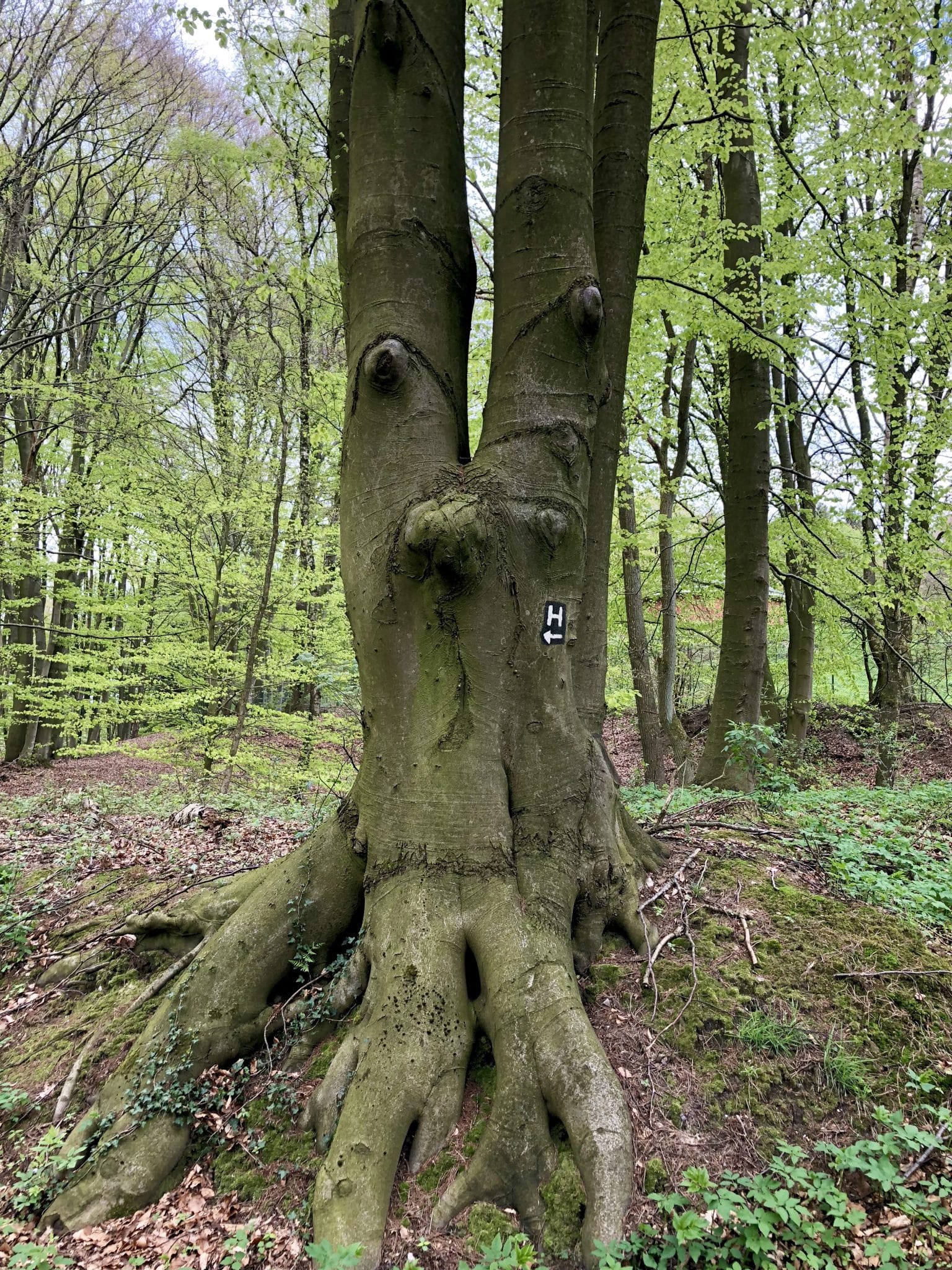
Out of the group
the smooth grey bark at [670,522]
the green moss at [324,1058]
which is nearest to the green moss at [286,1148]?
the green moss at [324,1058]

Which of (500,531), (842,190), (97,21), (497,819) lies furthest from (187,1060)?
(97,21)

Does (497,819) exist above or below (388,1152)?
above

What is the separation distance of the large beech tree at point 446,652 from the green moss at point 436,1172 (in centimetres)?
12

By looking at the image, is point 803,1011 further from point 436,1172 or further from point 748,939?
point 436,1172

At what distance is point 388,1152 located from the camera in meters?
2.14

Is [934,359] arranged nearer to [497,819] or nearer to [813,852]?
[813,852]

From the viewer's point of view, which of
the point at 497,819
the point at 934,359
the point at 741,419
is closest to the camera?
the point at 497,819

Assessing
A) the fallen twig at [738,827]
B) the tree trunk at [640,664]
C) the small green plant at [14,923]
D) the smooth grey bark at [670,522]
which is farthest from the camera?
the tree trunk at [640,664]

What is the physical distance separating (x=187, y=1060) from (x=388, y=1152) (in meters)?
1.09

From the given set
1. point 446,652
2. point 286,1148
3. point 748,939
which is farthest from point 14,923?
point 748,939

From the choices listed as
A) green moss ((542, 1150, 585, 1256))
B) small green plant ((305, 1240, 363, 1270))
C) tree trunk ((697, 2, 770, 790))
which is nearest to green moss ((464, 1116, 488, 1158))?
green moss ((542, 1150, 585, 1256))

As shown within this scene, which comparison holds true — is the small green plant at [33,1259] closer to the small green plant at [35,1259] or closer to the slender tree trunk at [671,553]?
the small green plant at [35,1259]

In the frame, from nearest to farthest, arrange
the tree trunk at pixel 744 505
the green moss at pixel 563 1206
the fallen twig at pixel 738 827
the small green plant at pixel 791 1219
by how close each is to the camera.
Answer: the small green plant at pixel 791 1219
the green moss at pixel 563 1206
the fallen twig at pixel 738 827
the tree trunk at pixel 744 505

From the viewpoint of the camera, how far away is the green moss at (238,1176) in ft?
7.55
